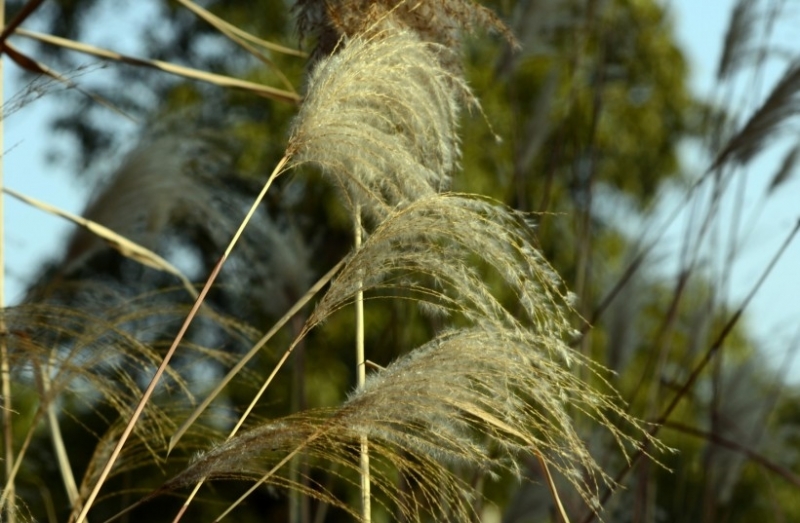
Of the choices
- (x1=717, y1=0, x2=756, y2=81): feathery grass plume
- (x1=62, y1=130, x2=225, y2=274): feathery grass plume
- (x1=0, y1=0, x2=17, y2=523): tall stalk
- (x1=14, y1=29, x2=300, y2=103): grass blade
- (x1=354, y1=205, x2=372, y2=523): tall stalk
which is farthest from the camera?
(x1=717, y1=0, x2=756, y2=81): feathery grass plume

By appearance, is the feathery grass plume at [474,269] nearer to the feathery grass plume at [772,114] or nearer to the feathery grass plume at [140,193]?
the feathery grass plume at [140,193]

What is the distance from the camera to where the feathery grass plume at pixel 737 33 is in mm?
4215

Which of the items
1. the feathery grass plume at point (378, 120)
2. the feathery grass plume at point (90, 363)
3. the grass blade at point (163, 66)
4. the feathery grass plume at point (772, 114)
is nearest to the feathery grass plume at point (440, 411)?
the feathery grass plume at point (378, 120)

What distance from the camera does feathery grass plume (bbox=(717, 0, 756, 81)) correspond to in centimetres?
421

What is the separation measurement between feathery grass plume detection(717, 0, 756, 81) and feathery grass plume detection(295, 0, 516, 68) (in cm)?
230

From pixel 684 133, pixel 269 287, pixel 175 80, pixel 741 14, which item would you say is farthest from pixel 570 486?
pixel 684 133

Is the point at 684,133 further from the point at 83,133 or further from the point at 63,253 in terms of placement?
the point at 63,253

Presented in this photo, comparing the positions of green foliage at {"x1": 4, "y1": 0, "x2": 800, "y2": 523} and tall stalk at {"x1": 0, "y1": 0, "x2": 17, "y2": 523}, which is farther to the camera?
tall stalk at {"x1": 0, "y1": 0, "x2": 17, "y2": 523}

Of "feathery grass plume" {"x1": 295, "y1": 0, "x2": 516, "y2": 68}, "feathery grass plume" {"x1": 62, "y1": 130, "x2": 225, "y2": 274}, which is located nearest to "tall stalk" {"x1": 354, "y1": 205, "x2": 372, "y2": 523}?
"feathery grass plume" {"x1": 295, "y1": 0, "x2": 516, "y2": 68}

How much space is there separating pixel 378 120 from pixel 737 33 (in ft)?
8.78

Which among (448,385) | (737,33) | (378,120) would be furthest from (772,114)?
(448,385)

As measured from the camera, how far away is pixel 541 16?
423cm

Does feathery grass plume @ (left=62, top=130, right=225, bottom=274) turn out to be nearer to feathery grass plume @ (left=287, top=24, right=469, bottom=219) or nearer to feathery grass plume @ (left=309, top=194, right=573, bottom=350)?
feathery grass plume @ (left=287, top=24, right=469, bottom=219)

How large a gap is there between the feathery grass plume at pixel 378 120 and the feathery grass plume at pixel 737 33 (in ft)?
8.42
